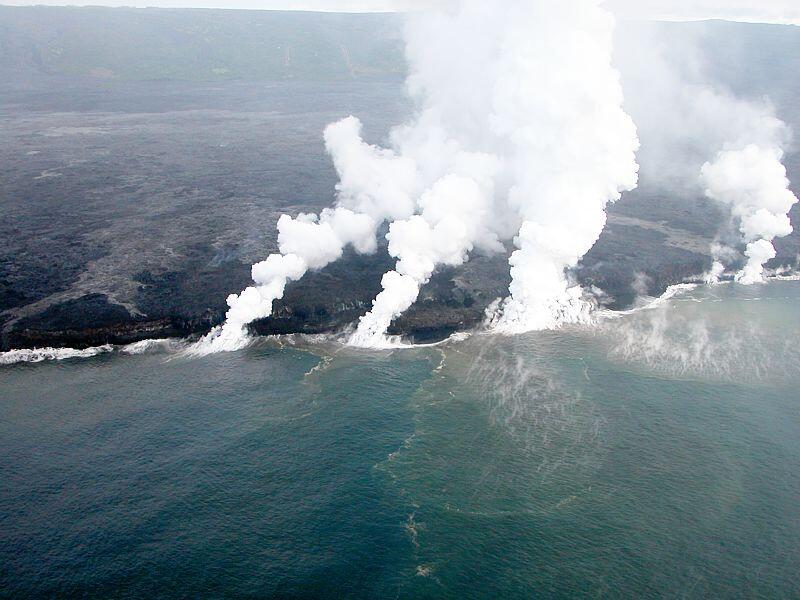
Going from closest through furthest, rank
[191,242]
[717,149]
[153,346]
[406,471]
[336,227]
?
1. [406,471]
2. [153,346]
3. [336,227]
4. [191,242]
5. [717,149]

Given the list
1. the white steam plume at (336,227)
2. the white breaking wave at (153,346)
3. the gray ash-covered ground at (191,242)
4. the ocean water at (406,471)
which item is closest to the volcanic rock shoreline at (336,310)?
the gray ash-covered ground at (191,242)

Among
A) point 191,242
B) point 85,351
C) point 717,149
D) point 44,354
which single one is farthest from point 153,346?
point 717,149

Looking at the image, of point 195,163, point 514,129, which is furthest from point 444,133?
point 195,163

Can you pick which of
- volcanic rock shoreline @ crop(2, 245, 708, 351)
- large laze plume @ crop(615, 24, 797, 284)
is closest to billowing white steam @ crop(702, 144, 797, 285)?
large laze plume @ crop(615, 24, 797, 284)

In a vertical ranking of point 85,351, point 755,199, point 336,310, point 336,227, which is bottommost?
point 85,351

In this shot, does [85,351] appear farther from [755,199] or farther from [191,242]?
[755,199]

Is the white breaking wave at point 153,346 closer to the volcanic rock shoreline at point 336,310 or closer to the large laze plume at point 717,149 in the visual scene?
the volcanic rock shoreline at point 336,310

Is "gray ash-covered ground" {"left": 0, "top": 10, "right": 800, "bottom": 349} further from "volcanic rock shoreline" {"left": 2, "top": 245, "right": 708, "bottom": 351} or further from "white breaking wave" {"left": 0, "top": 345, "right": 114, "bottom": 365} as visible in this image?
"white breaking wave" {"left": 0, "top": 345, "right": 114, "bottom": 365}

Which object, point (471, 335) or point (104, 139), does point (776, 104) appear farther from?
point (104, 139)
